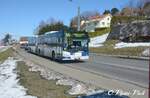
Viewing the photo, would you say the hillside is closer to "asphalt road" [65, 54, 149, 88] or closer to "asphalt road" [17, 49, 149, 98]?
"asphalt road" [65, 54, 149, 88]

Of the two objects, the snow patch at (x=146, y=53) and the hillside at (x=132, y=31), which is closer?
the snow patch at (x=146, y=53)

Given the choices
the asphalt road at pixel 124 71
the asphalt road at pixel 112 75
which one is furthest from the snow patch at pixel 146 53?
the asphalt road at pixel 112 75

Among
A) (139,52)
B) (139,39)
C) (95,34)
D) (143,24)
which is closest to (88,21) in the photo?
(95,34)

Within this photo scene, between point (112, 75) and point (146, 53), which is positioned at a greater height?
point (146, 53)

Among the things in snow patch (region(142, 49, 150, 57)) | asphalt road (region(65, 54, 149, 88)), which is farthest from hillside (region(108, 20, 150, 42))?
asphalt road (region(65, 54, 149, 88))

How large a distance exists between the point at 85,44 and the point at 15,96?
21827mm

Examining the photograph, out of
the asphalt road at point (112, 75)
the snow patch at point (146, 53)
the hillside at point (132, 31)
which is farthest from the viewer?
the hillside at point (132, 31)

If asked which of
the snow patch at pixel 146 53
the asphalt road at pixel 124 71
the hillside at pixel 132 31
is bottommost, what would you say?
the asphalt road at pixel 124 71

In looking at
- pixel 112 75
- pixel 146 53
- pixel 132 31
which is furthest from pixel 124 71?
pixel 132 31

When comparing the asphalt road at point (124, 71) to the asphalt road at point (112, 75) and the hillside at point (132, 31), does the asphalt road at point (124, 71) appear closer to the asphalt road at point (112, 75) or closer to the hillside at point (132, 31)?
the asphalt road at point (112, 75)

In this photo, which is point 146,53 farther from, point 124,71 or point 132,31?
point 132,31

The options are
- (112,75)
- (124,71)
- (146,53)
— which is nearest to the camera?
(112,75)

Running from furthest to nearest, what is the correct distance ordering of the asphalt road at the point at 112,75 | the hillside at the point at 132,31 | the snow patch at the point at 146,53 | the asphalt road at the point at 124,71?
1. the hillside at the point at 132,31
2. the snow patch at the point at 146,53
3. the asphalt road at the point at 124,71
4. the asphalt road at the point at 112,75

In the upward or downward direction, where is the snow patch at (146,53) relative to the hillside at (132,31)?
downward
